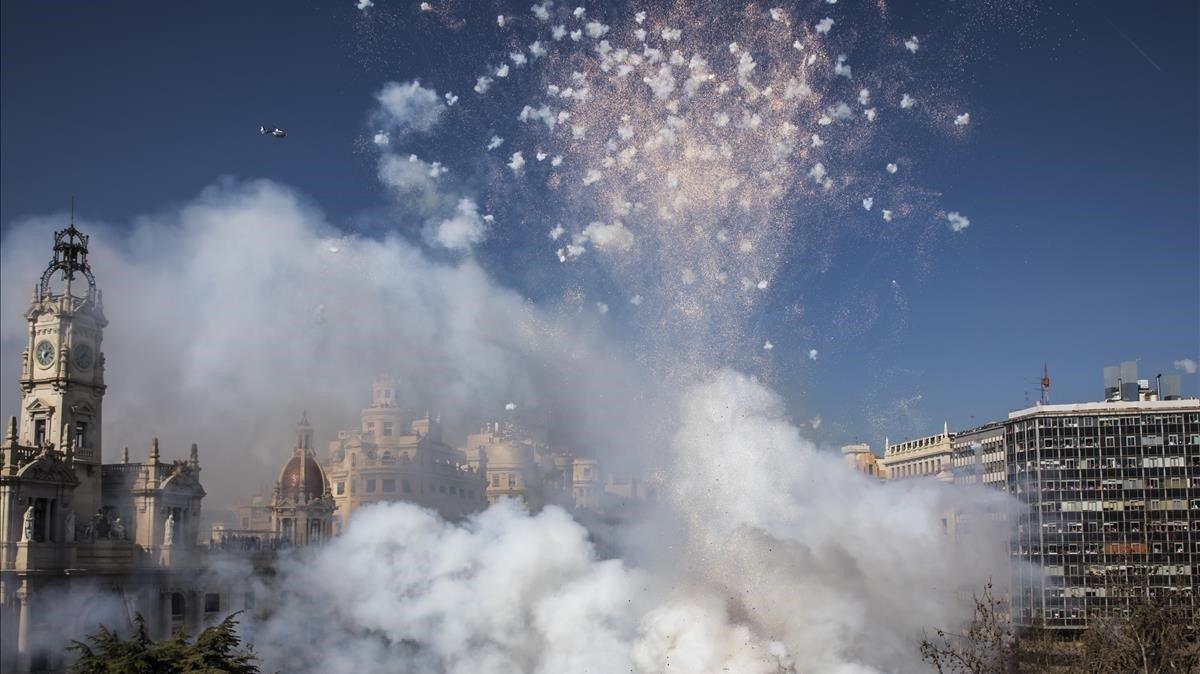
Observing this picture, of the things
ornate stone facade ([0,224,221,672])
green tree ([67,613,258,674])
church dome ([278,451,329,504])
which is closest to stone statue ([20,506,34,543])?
ornate stone facade ([0,224,221,672])

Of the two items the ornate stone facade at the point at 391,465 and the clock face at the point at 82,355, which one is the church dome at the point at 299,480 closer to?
the ornate stone facade at the point at 391,465

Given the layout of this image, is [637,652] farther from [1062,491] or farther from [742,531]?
[1062,491]

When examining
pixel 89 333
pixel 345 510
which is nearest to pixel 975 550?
pixel 345 510

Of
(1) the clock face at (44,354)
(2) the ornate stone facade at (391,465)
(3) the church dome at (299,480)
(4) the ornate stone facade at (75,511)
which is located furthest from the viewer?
(2) the ornate stone facade at (391,465)

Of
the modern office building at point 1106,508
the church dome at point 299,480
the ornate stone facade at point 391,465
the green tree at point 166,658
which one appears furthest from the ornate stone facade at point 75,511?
the modern office building at point 1106,508

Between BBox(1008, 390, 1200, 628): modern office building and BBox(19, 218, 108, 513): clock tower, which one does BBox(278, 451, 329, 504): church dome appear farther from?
BBox(1008, 390, 1200, 628): modern office building
